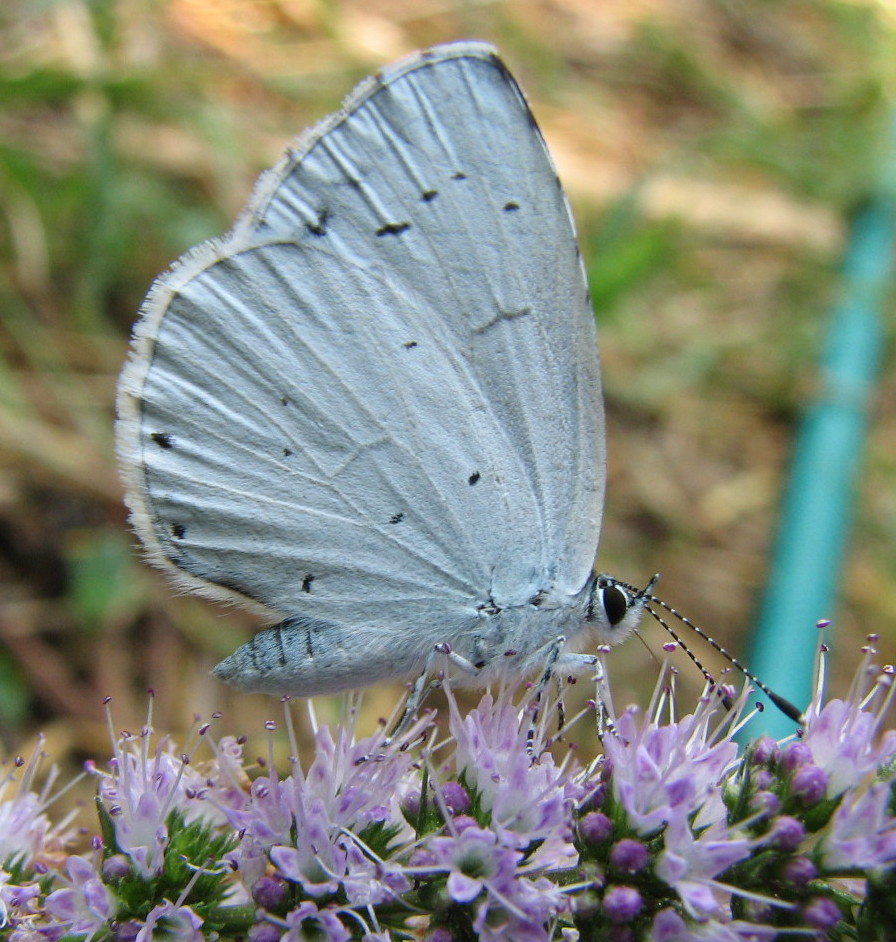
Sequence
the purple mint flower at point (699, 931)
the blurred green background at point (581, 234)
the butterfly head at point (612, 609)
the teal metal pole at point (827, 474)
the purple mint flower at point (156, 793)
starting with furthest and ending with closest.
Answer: the teal metal pole at point (827, 474) → the blurred green background at point (581, 234) → the butterfly head at point (612, 609) → the purple mint flower at point (156, 793) → the purple mint flower at point (699, 931)

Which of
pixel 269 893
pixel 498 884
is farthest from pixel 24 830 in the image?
pixel 498 884

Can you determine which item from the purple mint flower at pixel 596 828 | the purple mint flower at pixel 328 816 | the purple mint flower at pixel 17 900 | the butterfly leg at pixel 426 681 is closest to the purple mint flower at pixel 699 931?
the purple mint flower at pixel 596 828

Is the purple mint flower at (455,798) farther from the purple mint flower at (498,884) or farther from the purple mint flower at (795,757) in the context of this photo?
the purple mint flower at (795,757)

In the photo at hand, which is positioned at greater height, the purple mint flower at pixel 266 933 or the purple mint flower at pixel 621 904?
the purple mint flower at pixel 621 904

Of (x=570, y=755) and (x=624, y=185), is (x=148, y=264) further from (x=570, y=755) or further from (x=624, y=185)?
(x=570, y=755)

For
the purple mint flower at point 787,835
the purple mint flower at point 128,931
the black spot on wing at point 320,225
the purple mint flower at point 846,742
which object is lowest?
the purple mint flower at point 128,931

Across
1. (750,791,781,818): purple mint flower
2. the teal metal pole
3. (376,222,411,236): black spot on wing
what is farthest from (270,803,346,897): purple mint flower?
the teal metal pole

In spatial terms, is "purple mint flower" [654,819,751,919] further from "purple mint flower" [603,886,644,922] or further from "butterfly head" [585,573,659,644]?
"butterfly head" [585,573,659,644]

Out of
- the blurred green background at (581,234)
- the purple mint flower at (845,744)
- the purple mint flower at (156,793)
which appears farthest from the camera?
the blurred green background at (581,234)
